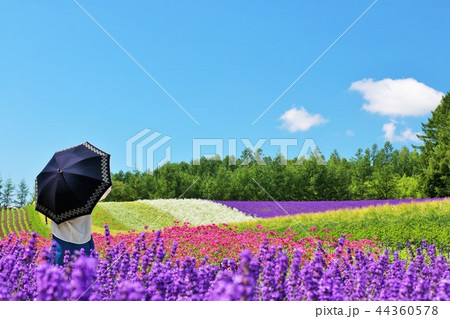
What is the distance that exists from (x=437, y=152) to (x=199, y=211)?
19.4 m

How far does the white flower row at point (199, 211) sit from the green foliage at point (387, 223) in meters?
4.98

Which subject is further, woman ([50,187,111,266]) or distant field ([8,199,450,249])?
distant field ([8,199,450,249])

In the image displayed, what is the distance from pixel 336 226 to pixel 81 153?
29.3 feet

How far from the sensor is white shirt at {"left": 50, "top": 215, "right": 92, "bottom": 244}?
227 inches

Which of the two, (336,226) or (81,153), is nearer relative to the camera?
(81,153)

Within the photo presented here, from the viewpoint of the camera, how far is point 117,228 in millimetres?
18906

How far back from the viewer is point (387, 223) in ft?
43.4

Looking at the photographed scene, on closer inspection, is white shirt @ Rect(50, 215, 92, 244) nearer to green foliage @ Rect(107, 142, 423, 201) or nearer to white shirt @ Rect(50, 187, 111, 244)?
white shirt @ Rect(50, 187, 111, 244)

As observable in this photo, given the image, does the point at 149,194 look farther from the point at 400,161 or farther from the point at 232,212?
the point at 400,161
